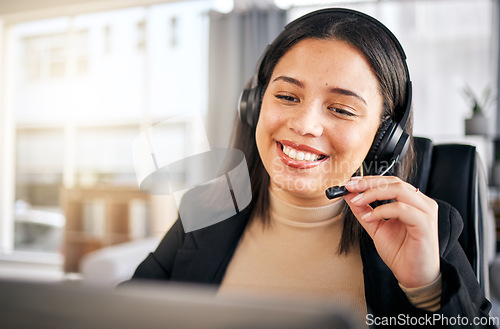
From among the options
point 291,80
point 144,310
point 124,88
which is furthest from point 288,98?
point 124,88

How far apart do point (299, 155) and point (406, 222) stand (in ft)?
0.67

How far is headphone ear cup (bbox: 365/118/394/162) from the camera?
631 millimetres

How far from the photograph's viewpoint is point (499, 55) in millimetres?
2609

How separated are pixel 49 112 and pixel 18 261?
1.31m

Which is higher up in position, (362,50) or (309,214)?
(362,50)

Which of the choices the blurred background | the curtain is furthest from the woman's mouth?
the curtain

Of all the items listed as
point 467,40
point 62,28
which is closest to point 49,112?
point 62,28

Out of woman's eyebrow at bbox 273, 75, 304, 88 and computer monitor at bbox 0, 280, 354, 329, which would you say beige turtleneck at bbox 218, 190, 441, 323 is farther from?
computer monitor at bbox 0, 280, 354, 329

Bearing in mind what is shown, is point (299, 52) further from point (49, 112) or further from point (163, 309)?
point (49, 112)

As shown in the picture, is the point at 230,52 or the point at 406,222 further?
the point at 230,52

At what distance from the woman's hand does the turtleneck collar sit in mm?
173

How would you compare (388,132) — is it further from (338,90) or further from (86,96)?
(86,96)

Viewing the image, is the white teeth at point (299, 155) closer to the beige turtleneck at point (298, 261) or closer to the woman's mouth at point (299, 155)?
the woman's mouth at point (299, 155)

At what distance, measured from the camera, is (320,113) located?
0.61 meters
